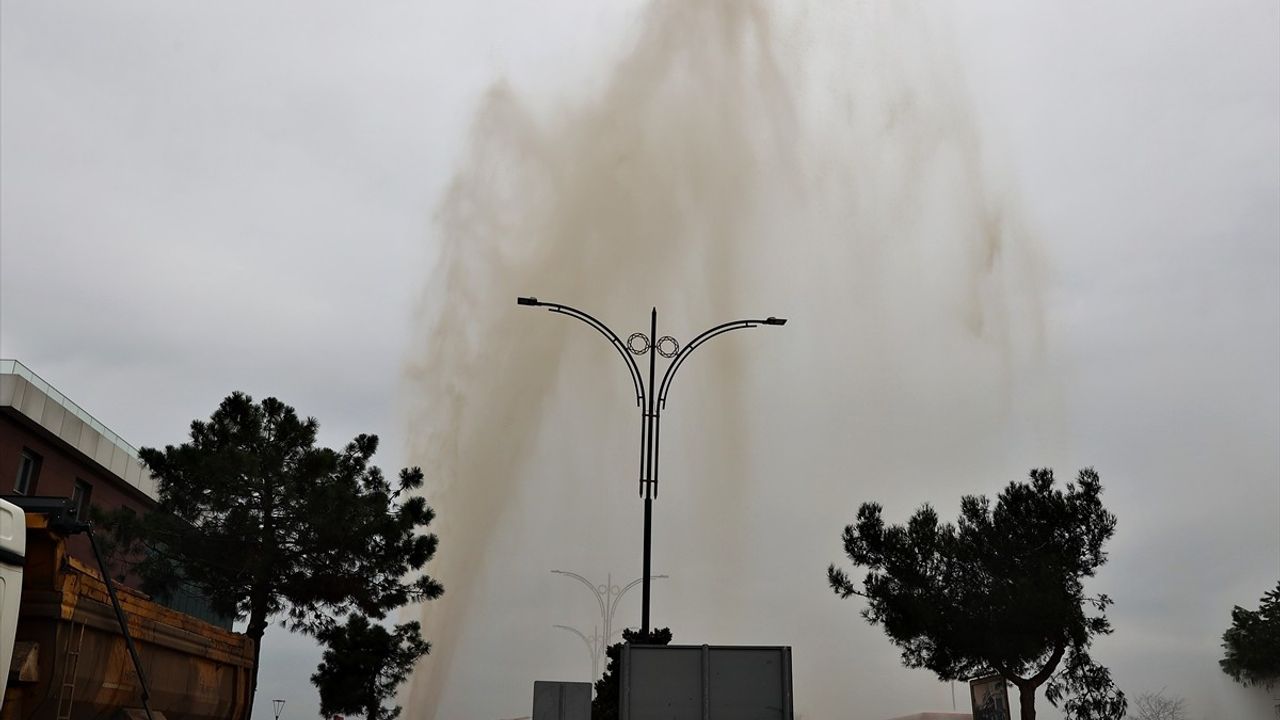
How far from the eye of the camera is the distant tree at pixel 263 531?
26000 millimetres

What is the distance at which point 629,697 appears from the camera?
448 inches

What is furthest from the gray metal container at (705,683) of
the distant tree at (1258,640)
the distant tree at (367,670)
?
the distant tree at (1258,640)

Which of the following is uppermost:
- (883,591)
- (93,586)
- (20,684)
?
(883,591)

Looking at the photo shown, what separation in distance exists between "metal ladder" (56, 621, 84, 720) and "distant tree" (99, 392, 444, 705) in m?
17.7

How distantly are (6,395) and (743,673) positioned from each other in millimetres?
32821

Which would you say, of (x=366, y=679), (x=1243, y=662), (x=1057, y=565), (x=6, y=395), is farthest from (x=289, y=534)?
(x=1243, y=662)

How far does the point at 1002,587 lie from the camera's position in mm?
26703

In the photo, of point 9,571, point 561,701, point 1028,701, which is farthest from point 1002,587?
point 9,571

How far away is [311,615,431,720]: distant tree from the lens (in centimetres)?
3300

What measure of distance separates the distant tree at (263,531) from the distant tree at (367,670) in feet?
13.7

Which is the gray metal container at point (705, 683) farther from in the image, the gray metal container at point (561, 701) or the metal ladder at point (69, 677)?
the metal ladder at point (69, 677)

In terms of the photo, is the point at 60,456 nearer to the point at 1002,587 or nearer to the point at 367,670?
the point at 367,670

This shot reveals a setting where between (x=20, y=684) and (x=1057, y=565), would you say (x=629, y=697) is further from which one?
(x=1057, y=565)

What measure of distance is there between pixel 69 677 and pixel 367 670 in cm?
2820
